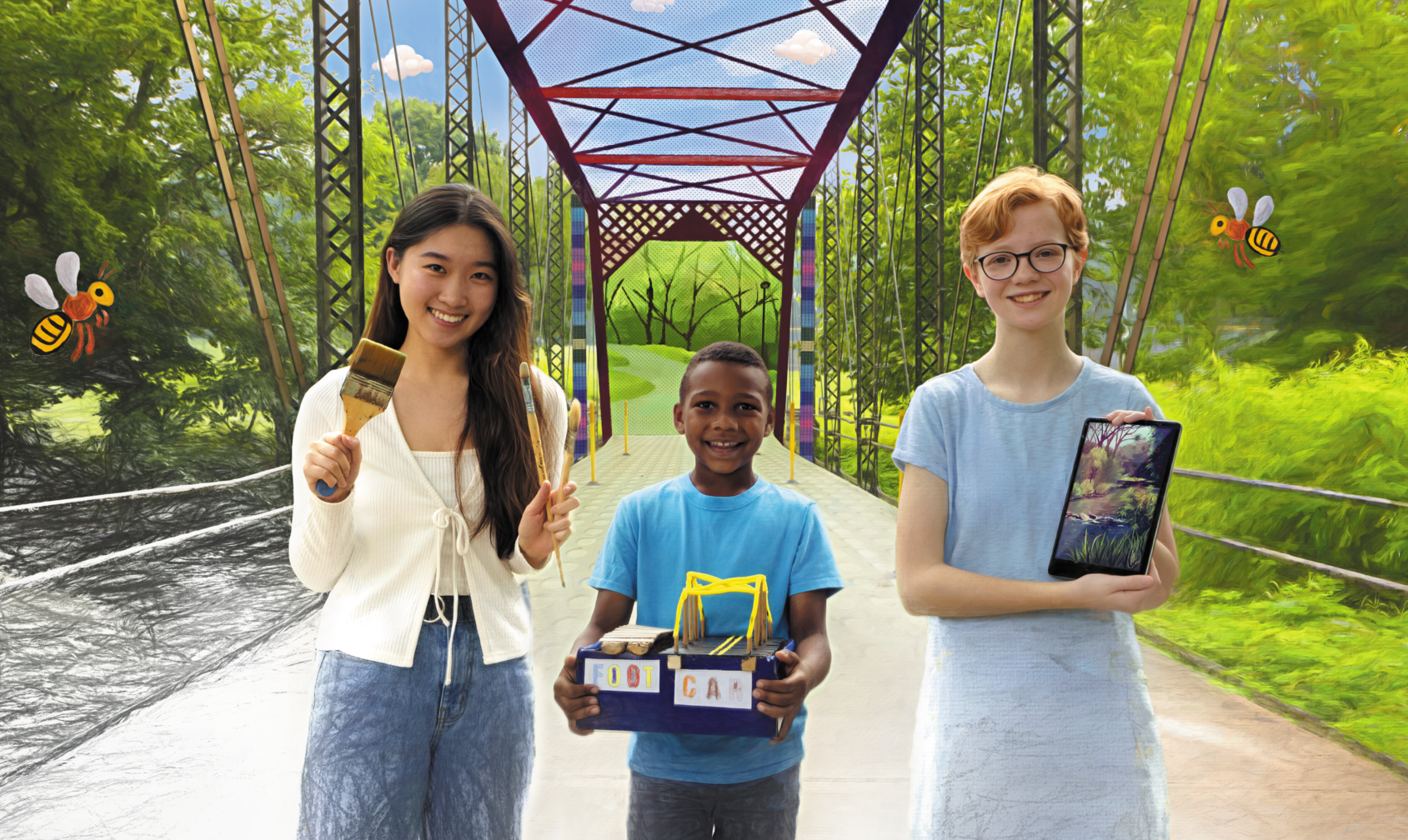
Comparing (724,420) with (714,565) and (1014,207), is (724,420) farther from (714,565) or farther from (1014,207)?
(1014,207)

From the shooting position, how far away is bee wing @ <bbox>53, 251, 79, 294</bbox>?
9484 mm

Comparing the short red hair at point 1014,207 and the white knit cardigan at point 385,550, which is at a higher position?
the short red hair at point 1014,207

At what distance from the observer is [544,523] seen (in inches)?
43.5

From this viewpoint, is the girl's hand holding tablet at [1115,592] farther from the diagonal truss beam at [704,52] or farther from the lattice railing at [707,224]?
the lattice railing at [707,224]

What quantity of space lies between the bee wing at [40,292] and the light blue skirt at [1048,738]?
35.9 ft

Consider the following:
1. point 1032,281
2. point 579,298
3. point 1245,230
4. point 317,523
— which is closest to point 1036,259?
point 1032,281

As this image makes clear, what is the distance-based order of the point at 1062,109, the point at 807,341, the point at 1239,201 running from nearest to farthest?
the point at 1062,109 < the point at 1239,201 < the point at 807,341

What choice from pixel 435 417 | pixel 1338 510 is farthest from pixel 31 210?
pixel 1338 510

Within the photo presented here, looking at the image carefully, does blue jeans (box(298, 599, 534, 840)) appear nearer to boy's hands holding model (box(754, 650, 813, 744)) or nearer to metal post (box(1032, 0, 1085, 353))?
boy's hands holding model (box(754, 650, 813, 744))

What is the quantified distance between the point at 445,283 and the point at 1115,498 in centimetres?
87

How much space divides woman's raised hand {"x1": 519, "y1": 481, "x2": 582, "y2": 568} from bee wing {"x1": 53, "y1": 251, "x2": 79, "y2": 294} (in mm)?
10542

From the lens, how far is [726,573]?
1.21 metres

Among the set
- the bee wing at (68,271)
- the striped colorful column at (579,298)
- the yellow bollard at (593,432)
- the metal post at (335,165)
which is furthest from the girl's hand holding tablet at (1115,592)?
the striped colorful column at (579,298)

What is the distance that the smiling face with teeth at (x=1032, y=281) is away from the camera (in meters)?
0.96
